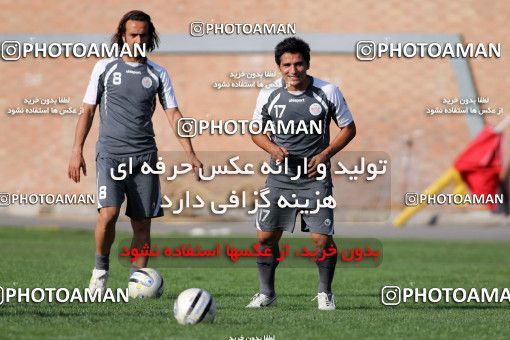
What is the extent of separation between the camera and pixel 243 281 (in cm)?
1592

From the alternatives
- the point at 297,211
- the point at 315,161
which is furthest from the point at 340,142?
the point at 297,211

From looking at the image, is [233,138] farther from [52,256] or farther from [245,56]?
[52,256]

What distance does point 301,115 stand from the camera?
1153 centimetres

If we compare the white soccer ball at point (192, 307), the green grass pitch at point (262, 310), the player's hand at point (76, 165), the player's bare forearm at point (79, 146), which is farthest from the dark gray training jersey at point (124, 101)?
the white soccer ball at point (192, 307)

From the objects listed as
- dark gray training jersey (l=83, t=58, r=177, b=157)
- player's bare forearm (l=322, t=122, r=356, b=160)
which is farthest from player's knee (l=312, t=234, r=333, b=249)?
dark gray training jersey (l=83, t=58, r=177, b=157)

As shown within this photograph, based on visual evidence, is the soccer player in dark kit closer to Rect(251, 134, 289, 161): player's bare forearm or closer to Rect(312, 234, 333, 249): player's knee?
Rect(251, 134, 289, 161): player's bare forearm

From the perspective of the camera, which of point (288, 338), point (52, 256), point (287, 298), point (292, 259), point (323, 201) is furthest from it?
point (292, 259)

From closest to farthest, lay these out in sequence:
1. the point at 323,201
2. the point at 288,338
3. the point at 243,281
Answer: the point at 288,338 → the point at 323,201 → the point at 243,281

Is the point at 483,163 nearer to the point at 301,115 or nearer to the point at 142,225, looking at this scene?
the point at 142,225

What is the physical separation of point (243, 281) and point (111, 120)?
4.39 m

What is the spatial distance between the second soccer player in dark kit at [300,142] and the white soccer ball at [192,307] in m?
2.11

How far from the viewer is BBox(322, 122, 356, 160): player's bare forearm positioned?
11.5m

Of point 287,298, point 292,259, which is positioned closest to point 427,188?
point 292,259

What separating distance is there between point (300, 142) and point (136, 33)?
2018mm
